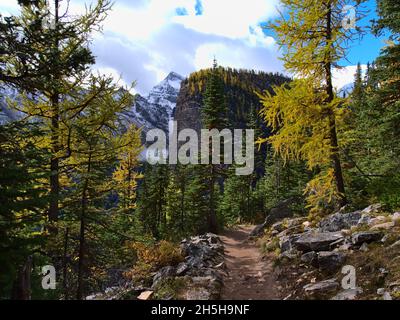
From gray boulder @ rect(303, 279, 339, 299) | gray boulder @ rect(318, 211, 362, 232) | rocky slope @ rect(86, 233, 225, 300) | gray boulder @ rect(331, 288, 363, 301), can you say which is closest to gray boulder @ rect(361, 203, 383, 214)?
gray boulder @ rect(318, 211, 362, 232)

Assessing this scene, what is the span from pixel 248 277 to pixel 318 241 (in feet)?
10.6

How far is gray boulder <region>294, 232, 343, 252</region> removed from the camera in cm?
1128

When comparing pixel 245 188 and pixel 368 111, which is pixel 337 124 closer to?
pixel 368 111

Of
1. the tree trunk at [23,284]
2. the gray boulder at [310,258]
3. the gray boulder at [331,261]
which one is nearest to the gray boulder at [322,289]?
the gray boulder at [331,261]

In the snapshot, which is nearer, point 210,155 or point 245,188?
point 210,155

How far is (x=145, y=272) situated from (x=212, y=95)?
1959cm

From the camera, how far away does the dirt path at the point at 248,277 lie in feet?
36.8

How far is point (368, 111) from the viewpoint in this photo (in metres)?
19.0

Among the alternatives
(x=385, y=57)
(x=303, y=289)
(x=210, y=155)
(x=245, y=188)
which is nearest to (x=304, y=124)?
(x=385, y=57)

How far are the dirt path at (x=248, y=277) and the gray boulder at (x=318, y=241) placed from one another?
1.66m

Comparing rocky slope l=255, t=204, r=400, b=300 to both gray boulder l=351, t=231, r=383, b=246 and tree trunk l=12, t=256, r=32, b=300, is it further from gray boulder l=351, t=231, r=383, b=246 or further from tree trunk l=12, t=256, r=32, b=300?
tree trunk l=12, t=256, r=32, b=300

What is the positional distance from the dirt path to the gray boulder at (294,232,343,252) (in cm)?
166

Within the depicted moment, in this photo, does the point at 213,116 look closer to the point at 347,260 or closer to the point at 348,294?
the point at 347,260

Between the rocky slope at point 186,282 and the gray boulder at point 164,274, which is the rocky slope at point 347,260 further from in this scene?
the gray boulder at point 164,274
